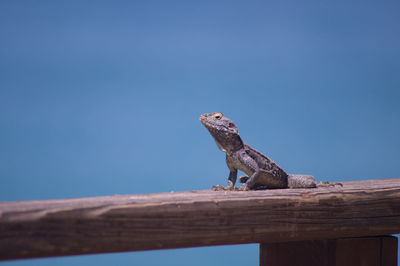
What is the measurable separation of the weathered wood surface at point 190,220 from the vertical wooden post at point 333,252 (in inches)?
4.2

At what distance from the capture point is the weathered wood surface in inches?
67.7

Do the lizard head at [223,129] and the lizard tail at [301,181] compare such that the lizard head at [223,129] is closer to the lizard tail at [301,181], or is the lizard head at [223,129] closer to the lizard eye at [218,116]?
the lizard eye at [218,116]

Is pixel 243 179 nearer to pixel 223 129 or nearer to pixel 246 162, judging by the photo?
pixel 246 162

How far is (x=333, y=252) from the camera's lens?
241 centimetres

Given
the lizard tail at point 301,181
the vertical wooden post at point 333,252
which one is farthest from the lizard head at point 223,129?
the vertical wooden post at point 333,252

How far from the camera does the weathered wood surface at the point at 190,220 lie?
5.64 ft

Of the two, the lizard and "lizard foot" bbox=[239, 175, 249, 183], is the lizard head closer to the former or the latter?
the lizard

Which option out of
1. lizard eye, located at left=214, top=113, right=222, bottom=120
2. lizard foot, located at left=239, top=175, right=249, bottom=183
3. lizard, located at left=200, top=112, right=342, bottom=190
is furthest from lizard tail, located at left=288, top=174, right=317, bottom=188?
lizard eye, located at left=214, top=113, right=222, bottom=120

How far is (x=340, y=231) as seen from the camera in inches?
90.2

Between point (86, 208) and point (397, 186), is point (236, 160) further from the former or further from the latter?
point (86, 208)

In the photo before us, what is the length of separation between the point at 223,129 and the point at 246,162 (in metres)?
0.29

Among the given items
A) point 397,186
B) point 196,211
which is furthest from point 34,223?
point 397,186

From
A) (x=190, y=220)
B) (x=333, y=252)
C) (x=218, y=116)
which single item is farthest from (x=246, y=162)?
(x=190, y=220)

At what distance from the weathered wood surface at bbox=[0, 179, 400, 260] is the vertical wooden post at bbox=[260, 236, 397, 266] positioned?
11 centimetres
